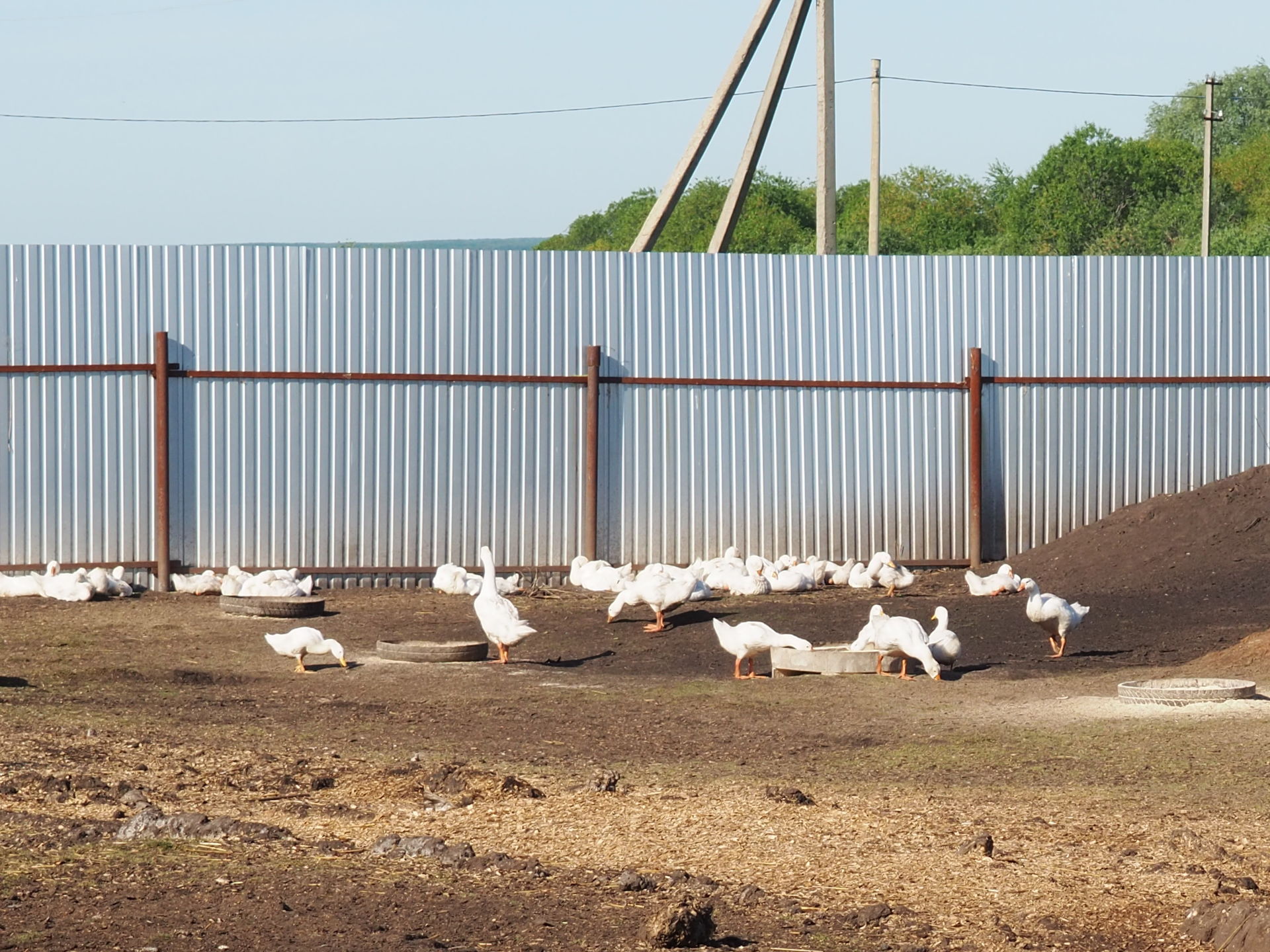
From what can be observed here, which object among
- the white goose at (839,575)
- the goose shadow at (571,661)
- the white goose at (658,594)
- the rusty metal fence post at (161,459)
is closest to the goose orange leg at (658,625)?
the white goose at (658,594)

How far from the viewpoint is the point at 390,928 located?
227 inches

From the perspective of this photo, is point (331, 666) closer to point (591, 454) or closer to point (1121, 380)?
point (591, 454)

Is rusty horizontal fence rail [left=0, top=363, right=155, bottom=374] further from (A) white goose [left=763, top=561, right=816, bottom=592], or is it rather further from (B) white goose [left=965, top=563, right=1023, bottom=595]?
(B) white goose [left=965, top=563, right=1023, bottom=595]

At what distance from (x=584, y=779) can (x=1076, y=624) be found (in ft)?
20.2

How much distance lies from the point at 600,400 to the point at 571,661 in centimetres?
555

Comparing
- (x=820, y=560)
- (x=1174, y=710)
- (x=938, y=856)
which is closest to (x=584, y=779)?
(x=938, y=856)

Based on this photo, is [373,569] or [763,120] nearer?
[373,569]

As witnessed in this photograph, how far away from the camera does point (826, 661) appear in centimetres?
1256

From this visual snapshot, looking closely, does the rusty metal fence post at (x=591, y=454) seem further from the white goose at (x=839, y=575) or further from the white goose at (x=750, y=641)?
the white goose at (x=750, y=641)

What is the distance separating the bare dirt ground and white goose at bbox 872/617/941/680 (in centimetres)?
20

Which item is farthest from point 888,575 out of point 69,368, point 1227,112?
point 1227,112

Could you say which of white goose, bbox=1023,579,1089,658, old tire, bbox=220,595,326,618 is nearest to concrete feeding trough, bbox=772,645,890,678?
white goose, bbox=1023,579,1089,658

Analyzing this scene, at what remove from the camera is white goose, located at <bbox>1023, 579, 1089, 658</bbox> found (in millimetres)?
13141

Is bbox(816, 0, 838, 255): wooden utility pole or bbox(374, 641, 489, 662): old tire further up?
bbox(816, 0, 838, 255): wooden utility pole
